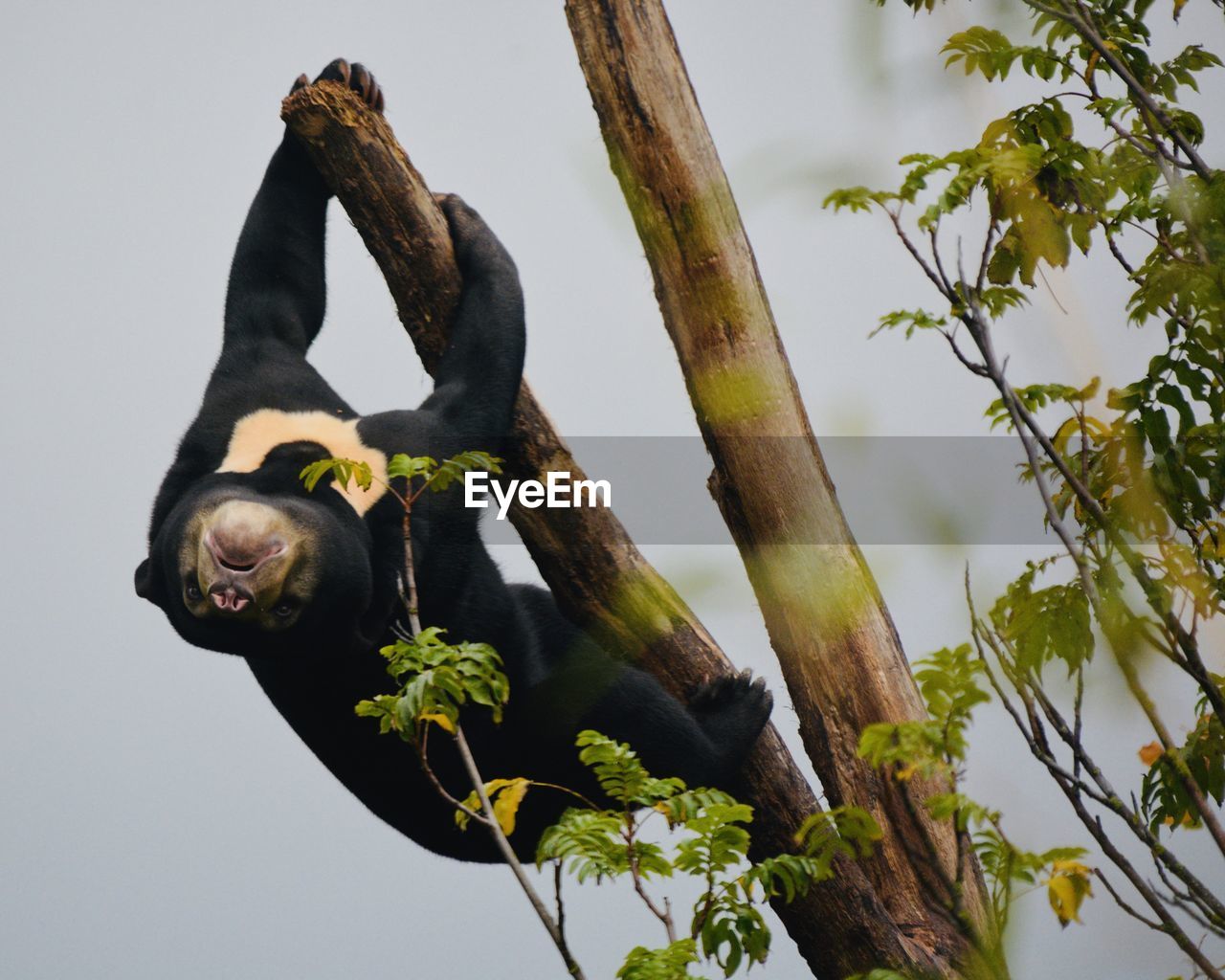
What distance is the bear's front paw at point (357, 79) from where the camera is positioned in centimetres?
323

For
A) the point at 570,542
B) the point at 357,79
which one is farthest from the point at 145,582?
the point at 357,79

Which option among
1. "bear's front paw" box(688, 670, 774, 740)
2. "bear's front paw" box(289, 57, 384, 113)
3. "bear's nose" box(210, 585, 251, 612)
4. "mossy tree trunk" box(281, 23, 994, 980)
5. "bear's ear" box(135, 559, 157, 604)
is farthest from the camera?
"bear's front paw" box(688, 670, 774, 740)

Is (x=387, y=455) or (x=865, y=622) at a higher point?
(x=387, y=455)

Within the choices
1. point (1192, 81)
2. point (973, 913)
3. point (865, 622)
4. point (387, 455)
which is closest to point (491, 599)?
point (387, 455)

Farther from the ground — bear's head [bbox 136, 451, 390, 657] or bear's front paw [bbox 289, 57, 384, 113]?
bear's front paw [bbox 289, 57, 384, 113]

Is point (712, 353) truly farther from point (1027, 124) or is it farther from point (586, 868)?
point (586, 868)

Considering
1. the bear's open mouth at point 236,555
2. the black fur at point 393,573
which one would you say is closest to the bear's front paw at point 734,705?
the black fur at point 393,573

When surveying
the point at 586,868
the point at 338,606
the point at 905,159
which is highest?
the point at 905,159

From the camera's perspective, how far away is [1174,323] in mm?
2127

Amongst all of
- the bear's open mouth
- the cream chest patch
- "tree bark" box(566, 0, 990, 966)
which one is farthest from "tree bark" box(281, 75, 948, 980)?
the bear's open mouth

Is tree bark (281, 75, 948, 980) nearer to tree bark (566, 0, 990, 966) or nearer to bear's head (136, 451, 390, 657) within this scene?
tree bark (566, 0, 990, 966)

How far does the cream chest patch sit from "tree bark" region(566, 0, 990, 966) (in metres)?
0.75

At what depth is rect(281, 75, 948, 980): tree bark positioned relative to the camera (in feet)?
9.93

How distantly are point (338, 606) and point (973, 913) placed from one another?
4.74 feet
